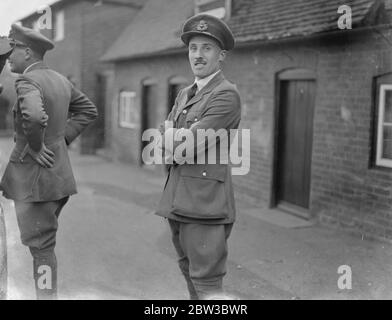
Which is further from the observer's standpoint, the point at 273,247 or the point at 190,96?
the point at 273,247

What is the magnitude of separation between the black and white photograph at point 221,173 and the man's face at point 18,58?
0.05ft

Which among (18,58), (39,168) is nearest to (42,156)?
(39,168)

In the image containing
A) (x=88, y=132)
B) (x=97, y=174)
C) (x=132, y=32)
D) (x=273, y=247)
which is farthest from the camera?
(x=88, y=132)

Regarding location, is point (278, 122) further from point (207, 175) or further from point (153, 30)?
point (153, 30)

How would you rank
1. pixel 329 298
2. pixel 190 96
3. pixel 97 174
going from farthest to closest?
pixel 97 174 → pixel 329 298 → pixel 190 96

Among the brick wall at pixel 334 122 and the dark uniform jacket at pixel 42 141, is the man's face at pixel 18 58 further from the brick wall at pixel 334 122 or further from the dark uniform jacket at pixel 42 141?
the brick wall at pixel 334 122

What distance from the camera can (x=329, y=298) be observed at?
4457mm

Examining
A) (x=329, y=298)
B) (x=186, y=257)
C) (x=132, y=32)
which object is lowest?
(x=329, y=298)

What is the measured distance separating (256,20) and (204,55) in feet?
17.6

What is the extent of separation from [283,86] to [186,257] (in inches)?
205
